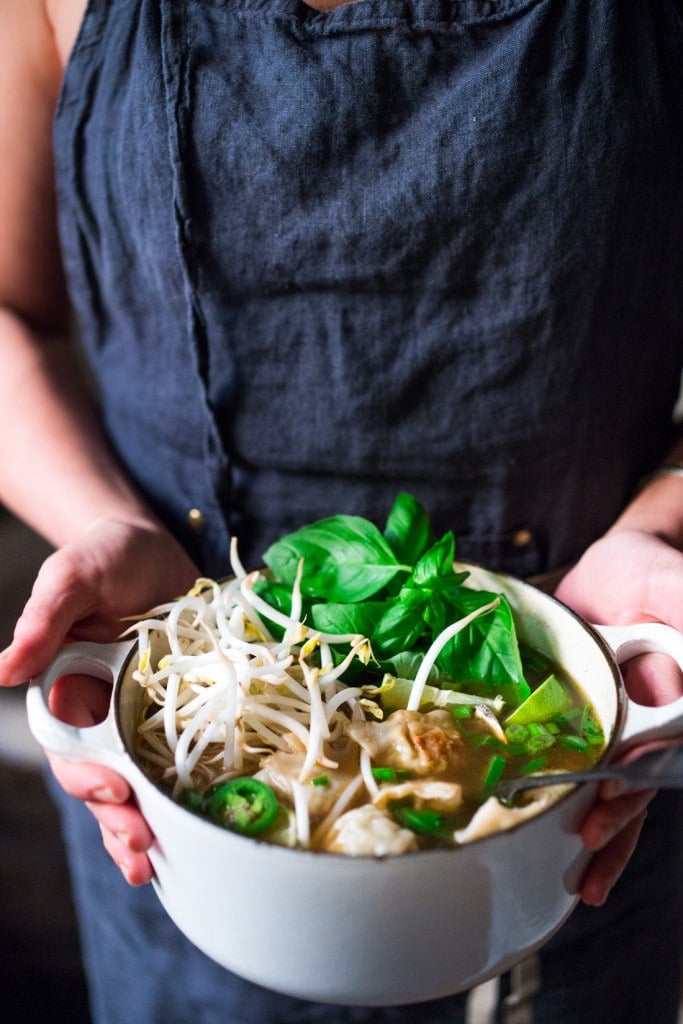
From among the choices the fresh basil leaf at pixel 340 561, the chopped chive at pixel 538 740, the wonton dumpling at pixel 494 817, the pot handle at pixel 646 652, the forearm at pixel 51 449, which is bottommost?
the chopped chive at pixel 538 740

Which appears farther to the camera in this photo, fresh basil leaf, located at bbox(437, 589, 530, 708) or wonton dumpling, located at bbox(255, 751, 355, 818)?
fresh basil leaf, located at bbox(437, 589, 530, 708)

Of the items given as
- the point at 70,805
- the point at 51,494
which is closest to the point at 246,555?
the point at 51,494

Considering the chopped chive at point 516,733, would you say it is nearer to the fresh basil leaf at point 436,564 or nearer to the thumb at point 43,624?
the fresh basil leaf at point 436,564

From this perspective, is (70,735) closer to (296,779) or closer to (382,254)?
(296,779)

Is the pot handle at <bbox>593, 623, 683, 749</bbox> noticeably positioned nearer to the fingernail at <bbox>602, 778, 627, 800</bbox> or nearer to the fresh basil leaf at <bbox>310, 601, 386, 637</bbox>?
the fingernail at <bbox>602, 778, 627, 800</bbox>

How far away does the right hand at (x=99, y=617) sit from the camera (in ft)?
2.35

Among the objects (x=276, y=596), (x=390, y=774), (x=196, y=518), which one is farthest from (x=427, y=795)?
(x=196, y=518)

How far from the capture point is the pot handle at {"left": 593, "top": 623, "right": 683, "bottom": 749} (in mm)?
716

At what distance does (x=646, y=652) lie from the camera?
0.84 m

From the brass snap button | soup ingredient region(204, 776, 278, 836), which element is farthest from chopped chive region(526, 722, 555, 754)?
the brass snap button

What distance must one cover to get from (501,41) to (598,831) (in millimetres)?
680

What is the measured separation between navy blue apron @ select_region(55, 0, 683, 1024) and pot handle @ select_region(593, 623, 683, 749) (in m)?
0.23

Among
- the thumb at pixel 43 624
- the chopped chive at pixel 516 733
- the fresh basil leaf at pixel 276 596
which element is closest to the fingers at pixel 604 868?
the chopped chive at pixel 516 733

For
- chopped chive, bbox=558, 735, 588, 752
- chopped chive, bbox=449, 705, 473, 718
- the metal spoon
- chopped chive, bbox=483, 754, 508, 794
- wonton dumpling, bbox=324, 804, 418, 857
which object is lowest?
chopped chive, bbox=558, 735, 588, 752
